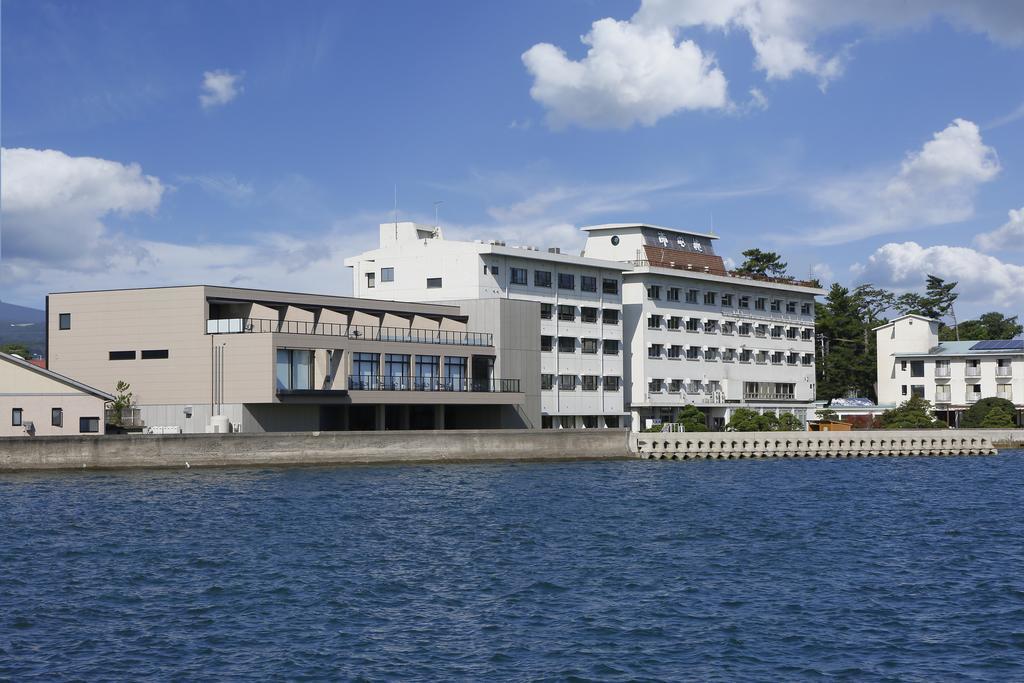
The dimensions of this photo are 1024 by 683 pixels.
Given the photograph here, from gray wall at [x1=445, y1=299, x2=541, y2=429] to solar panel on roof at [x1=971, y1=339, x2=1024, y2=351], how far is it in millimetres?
57619

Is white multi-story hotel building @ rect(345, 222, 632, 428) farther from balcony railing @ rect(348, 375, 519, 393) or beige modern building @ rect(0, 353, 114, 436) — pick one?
beige modern building @ rect(0, 353, 114, 436)

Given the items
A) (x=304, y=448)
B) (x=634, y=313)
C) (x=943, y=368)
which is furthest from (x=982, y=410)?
(x=304, y=448)

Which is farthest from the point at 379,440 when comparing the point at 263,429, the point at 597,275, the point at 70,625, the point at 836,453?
the point at 70,625

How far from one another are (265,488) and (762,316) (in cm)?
7733

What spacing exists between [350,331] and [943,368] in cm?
7374

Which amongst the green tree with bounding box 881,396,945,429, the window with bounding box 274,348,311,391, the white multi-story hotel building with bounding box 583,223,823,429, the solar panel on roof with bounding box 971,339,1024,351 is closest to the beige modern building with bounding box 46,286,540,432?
the window with bounding box 274,348,311,391

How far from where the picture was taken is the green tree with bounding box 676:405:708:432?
337 feet

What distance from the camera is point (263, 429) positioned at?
79688mm

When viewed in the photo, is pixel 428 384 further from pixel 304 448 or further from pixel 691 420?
pixel 691 420

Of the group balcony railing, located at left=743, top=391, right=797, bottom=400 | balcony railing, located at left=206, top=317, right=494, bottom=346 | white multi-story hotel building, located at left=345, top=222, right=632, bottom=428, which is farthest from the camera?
balcony railing, located at left=743, top=391, right=797, bottom=400

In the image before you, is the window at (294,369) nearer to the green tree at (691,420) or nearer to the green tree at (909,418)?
the green tree at (691,420)

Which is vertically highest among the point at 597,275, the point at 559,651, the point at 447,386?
the point at 597,275

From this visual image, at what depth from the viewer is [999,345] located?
128750 millimetres

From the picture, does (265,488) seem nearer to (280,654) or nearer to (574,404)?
(280,654)
